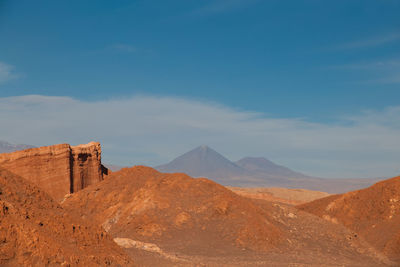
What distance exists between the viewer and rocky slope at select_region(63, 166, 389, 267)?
24.0m

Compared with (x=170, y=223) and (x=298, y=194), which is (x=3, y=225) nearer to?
(x=170, y=223)

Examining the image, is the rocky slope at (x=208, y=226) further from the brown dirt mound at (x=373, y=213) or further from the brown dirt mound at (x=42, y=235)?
the brown dirt mound at (x=42, y=235)

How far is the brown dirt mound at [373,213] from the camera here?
30.6 metres

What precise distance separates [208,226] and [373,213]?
15.3m

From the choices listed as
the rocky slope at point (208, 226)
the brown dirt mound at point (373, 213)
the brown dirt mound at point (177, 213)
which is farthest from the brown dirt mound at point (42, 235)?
the brown dirt mound at point (373, 213)

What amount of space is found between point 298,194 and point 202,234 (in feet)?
178

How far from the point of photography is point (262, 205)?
33.7 meters

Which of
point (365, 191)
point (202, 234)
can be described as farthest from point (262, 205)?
point (365, 191)

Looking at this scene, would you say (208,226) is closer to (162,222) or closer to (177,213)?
(177,213)

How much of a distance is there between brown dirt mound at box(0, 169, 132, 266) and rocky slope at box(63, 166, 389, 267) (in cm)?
634

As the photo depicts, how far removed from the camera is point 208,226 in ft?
89.7

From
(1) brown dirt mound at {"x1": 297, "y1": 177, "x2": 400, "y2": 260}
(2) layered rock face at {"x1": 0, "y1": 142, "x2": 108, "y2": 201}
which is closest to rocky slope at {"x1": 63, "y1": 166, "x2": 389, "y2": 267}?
(1) brown dirt mound at {"x1": 297, "y1": 177, "x2": 400, "y2": 260}

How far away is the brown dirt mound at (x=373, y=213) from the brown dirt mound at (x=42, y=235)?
21.5 meters

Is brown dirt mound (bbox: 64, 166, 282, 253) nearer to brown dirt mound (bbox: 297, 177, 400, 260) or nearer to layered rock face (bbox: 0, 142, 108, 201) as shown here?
layered rock face (bbox: 0, 142, 108, 201)
